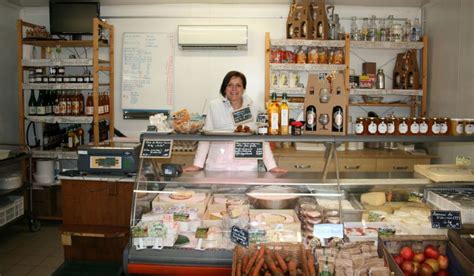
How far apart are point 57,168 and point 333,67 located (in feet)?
12.4

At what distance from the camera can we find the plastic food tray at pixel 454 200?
288 centimetres

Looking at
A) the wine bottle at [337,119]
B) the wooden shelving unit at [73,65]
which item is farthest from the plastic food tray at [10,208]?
the wine bottle at [337,119]

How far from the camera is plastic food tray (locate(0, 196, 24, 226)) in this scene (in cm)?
509

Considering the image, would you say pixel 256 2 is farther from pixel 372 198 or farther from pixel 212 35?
pixel 372 198

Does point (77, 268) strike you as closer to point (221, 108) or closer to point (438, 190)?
point (221, 108)

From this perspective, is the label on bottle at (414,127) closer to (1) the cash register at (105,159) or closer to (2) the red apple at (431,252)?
(2) the red apple at (431,252)

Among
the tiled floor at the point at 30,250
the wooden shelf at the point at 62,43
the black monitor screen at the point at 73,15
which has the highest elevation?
the black monitor screen at the point at 73,15

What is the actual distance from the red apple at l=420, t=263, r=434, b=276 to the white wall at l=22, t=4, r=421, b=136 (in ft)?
12.9

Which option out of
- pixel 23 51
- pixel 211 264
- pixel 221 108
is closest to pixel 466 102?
pixel 221 108

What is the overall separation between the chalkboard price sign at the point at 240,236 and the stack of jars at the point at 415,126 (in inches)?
39.2

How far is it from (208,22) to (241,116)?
342 cm

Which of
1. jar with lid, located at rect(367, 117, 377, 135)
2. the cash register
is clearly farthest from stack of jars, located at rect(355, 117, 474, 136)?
the cash register

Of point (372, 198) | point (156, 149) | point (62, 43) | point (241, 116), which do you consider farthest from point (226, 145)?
point (62, 43)

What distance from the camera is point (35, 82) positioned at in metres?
5.79
